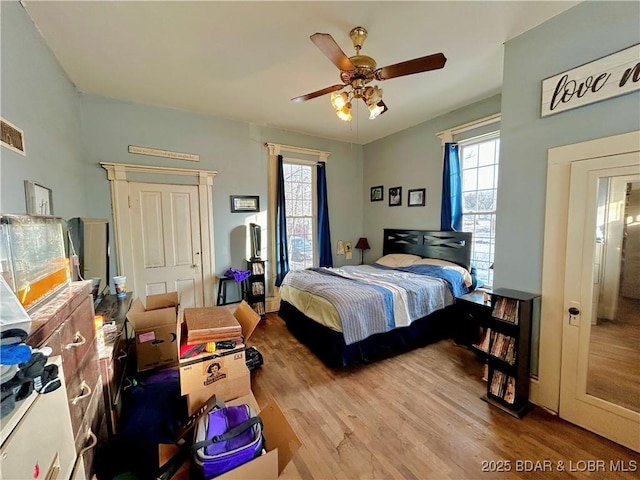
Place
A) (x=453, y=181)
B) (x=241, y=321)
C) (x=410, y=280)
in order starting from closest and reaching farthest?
(x=241, y=321)
(x=410, y=280)
(x=453, y=181)

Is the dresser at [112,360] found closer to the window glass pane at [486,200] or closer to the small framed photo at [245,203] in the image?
the small framed photo at [245,203]

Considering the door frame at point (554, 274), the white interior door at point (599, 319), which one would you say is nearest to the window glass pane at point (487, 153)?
the door frame at point (554, 274)

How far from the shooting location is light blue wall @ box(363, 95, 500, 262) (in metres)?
3.91

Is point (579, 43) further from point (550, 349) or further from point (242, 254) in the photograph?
point (242, 254)

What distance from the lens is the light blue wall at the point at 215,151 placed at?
3266 millimetres

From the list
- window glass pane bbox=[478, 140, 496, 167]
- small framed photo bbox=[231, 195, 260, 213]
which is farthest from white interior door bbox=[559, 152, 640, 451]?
small framed photo bbox=[231, 195, 260, 213]

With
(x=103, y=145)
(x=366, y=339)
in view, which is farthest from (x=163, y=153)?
(x=366, y=339)

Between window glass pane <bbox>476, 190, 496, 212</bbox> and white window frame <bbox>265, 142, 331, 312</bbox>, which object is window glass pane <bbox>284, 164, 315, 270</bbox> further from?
window glass pane <bbox>476, 190, 496, 212</bbox>

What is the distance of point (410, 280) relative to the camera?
3.35 m

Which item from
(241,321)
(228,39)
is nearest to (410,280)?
(241,321)

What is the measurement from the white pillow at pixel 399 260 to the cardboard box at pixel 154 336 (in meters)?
3.17

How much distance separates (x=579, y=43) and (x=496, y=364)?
2431 mm

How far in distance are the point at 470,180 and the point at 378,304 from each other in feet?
7.77

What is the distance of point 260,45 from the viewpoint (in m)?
2.32
